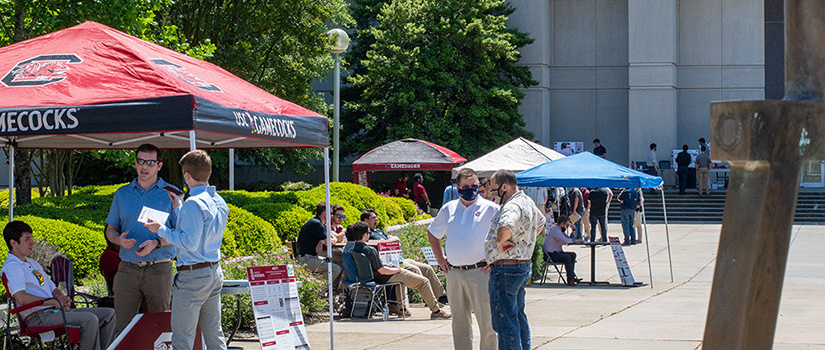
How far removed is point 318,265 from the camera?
1190 cm

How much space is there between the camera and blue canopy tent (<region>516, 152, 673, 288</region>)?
14758mm

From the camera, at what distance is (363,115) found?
114 feet

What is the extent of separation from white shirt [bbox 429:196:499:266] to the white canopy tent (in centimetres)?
1057

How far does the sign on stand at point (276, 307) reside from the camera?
306 inches

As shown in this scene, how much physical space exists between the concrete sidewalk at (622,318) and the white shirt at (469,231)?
2.00 m

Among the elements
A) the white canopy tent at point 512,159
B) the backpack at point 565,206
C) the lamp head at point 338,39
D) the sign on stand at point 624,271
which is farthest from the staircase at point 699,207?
the lamp head at point 338,39

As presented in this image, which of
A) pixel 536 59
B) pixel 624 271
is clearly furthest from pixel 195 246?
pixel 536 59

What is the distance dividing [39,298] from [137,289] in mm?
986

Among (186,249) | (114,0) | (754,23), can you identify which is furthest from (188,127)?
(754,23)

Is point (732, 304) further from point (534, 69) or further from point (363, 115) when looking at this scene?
point (534, 69)

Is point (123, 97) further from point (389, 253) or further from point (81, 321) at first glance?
point (389, 253)

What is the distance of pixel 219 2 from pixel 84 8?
9.97 m

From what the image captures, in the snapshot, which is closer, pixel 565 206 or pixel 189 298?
pixel 189 298

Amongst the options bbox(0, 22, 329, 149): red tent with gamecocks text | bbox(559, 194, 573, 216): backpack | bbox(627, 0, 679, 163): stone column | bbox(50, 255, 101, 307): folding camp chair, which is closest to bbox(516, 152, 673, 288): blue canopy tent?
bbox(559, 194, 573, 216): backpack
